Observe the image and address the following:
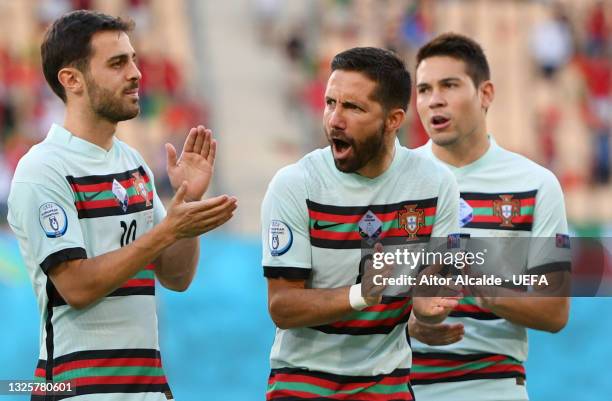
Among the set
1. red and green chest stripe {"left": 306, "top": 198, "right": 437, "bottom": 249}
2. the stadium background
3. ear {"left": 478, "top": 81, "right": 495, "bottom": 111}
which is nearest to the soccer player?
ear {"left": 478, "top": 81, "right": 495, "bottom": 111}

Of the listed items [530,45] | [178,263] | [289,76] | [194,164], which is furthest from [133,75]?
[530,45]

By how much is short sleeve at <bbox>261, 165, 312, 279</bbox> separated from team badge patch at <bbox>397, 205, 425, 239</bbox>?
0.37m

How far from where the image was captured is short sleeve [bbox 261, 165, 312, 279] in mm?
4559

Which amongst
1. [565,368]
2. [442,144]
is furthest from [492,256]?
[565,368]

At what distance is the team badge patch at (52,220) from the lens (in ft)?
14.5

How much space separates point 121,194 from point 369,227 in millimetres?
969

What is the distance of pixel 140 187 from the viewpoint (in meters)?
4.83

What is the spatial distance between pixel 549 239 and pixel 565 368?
387 cm

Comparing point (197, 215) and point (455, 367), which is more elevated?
point (197, 215)

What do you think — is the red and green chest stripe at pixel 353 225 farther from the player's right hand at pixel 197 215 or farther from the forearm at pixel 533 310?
the forearm at pixel 533 310

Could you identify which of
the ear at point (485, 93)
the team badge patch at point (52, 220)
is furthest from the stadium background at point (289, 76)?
the team badge patch at point (52, 220)

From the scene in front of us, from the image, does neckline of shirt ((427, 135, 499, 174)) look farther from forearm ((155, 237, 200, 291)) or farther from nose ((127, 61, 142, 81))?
nose ((127, 61, 142, 81))

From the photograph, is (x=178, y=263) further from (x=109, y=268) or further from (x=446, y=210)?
(x=446, y=210)

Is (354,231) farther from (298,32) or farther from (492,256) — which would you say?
(298,32)
